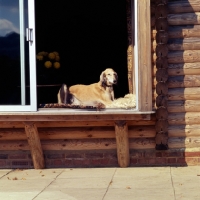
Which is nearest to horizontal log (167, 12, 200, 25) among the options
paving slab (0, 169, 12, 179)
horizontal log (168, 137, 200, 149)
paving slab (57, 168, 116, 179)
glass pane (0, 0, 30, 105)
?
horizontal log (168, 137, 200, 149)

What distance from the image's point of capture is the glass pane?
840cm

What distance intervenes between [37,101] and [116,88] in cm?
216

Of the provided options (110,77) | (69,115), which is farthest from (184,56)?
(69,115)

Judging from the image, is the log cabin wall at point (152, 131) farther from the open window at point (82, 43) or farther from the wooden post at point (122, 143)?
the open window at point (82, 43)

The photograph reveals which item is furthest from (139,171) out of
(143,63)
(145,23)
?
(145,23)

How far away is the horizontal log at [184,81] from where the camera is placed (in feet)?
28.9

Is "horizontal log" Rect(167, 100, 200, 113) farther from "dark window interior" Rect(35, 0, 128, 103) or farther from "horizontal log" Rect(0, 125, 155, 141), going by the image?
"dark window interior" Rect(35, 0, 128, 103)

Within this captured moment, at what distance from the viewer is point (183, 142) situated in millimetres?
8898

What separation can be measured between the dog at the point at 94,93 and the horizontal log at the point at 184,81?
891 millimetres

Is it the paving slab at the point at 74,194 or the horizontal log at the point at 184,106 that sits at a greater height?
the horizontal log at the point at 184,106

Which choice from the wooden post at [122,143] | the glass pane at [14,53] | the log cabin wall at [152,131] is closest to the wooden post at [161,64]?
the log cabin wall at [152,131]

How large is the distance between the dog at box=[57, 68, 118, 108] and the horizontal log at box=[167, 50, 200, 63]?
0.94m

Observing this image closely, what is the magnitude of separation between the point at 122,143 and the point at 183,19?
85.7 inches

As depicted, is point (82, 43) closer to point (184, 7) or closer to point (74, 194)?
point (184, 7)
